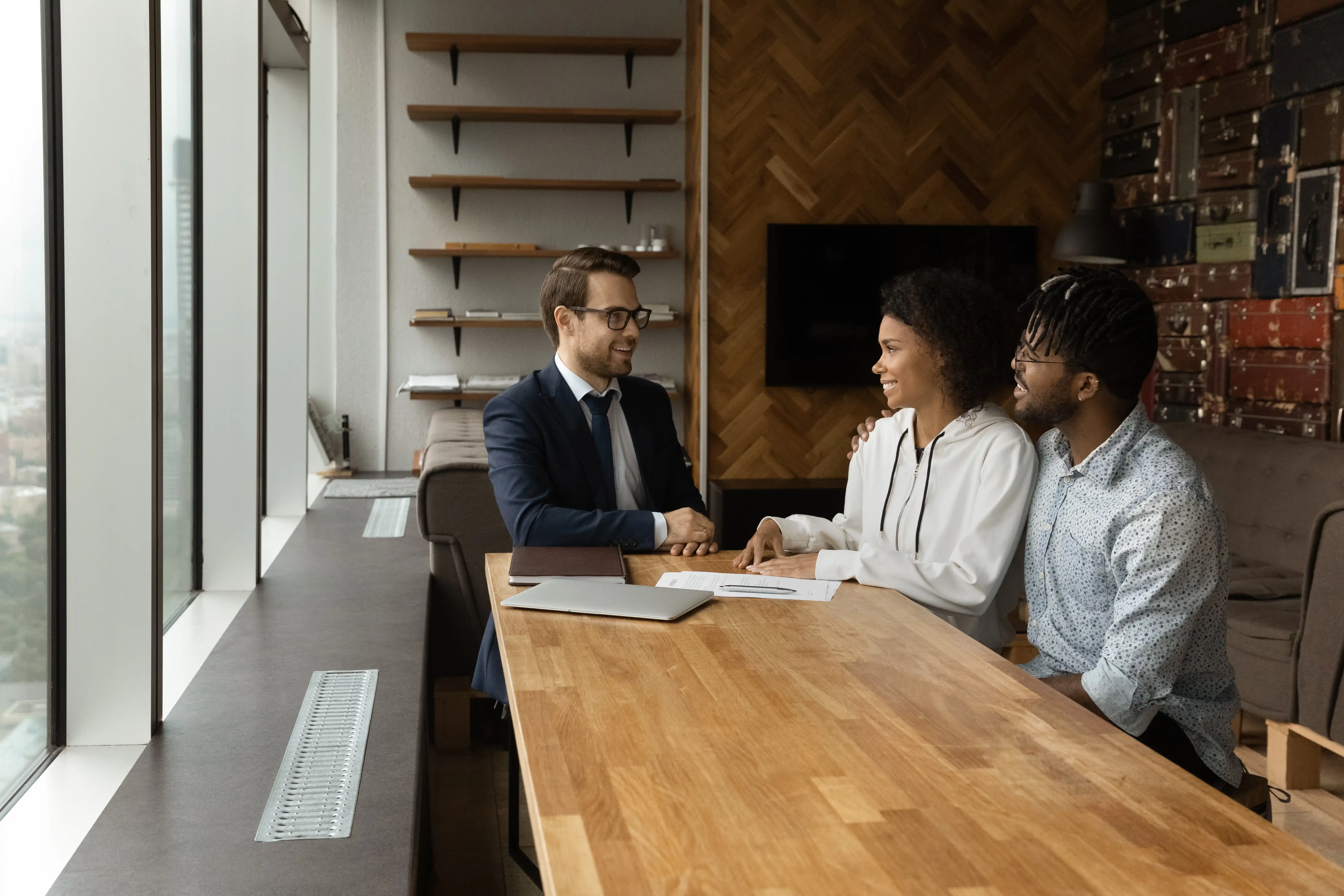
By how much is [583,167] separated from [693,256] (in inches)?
29.7

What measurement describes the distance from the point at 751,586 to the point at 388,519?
3.04 metres

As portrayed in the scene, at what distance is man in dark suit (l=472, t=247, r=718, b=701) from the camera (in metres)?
2.37

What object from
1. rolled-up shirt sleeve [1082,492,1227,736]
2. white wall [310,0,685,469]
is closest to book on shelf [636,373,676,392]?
white wall [310,0,685,469]

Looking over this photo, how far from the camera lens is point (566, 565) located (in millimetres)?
2104

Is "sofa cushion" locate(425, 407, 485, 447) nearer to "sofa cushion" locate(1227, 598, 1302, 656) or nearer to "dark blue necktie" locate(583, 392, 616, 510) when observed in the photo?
"dark blue necktie" locate(583, 392, 616, 510)

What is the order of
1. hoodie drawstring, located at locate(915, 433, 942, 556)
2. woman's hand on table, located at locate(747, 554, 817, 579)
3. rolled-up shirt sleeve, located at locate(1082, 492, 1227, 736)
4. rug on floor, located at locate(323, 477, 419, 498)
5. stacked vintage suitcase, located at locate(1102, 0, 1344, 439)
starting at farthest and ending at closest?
rug on floor, located at locate(323, 477, 419, 498) < stacked vintage suitcase, located at locate(1102, 0, 1344, 439) < hoodie drawstring, located at locate(915, 433, 942, 556) < woman's hand on table, located at locate(747, 554, 817, 579) < rolled-up shirt sleeve, located at locate(1082, 492, 1227, 736)

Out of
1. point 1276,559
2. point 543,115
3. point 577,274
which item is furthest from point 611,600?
point 543,115

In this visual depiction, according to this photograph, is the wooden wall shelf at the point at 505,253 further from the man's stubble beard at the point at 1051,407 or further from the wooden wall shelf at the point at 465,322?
the man's stubble beard at the point at 1051,407

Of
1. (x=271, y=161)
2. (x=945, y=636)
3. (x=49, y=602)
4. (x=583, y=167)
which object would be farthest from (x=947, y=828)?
(x=583, y=167)

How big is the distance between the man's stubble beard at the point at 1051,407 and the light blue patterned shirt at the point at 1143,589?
8 centimetres

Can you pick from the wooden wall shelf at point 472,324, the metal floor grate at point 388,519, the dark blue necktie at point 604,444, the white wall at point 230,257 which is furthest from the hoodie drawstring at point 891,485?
the wooden wall shelf at point 472,324

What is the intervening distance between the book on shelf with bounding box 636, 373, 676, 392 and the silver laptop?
4295 millimetres

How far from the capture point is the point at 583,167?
619 centimetres

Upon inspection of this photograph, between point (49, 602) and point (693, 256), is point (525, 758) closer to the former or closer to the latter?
point (49, 602)
